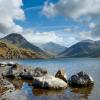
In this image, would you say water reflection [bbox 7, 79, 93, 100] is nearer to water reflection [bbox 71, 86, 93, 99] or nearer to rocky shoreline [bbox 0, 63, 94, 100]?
water reflection [bbox 71, 86, 93, 99]

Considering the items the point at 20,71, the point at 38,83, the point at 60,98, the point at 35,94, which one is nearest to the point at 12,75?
the point at 20,71

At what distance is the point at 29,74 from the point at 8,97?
23589mm

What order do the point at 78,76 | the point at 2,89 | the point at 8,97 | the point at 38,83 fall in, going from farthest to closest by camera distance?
the point at 78,76 → the point at 38,83 → the point at 2,89 → the point at 8,97

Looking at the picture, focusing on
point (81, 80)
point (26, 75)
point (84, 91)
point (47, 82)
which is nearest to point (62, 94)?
point (47, 82)

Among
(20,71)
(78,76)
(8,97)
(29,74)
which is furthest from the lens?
(20,71)

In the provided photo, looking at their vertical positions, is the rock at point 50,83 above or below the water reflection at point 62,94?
above

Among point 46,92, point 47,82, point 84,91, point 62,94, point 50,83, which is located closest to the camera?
point 62,94

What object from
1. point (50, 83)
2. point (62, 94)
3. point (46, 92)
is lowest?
point (62, 94)

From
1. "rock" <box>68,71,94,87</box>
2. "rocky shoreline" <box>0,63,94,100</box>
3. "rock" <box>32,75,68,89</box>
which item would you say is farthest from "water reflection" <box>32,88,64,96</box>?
"rock" <box>68,71,94,87</box>

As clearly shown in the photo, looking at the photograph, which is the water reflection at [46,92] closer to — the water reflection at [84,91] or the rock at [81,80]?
the water reflection at [84,91]

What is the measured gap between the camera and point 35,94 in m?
36.7

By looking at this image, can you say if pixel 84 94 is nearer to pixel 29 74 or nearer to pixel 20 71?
pixel 29 74

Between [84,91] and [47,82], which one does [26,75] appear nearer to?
[47,82]

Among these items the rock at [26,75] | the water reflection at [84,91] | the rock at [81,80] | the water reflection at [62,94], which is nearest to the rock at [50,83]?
the water reflection at [62,94]
